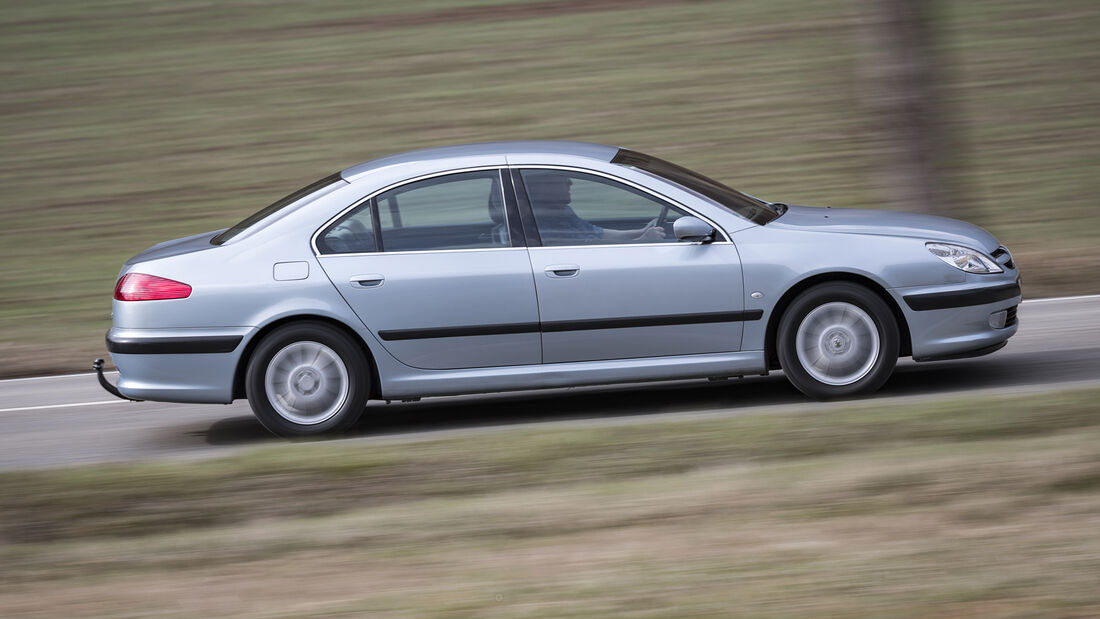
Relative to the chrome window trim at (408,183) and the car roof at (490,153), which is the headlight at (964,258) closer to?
the car roof at (490,153)

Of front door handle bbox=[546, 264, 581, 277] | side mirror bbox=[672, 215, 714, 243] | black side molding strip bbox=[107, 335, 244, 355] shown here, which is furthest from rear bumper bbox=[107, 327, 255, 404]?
side mirror bbox=[672, 215, 714, 243]

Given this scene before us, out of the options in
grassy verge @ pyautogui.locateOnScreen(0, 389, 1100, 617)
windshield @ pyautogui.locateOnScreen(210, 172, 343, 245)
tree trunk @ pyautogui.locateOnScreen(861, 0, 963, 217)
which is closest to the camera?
grassy verge @ pyautogui.locateOnScreen(0, 389, 1100, 617)


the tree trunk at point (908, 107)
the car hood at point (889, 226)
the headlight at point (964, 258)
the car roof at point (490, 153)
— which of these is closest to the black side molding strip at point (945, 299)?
the headlight at point (964, 258)

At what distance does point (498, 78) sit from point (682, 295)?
11.2 meters

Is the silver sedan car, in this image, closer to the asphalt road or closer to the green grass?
the asphalt road

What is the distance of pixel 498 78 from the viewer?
1733 cm

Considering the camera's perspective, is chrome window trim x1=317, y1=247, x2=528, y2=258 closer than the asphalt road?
Yes

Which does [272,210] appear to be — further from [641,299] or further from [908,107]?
[908,107]

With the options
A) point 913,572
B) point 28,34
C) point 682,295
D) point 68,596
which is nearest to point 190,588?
point 68,596

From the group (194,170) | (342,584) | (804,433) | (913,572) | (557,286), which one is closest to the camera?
(913,572)

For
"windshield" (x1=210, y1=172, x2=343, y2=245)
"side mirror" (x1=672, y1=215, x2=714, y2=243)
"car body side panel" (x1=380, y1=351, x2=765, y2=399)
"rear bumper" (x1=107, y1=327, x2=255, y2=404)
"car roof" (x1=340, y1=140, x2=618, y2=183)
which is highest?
"car roof" (x1=340, y1=140, x2=618, y2=183)

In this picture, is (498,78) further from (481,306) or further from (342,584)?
(342,584)

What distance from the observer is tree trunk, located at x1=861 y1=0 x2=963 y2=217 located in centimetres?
967

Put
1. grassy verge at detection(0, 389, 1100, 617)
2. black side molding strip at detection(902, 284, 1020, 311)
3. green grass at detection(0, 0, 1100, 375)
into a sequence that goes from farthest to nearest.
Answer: green grass at detection(0, 0, 1100, 375), black side molding strip at detection(902, 284, 1020, 311), grassy verge at detection(0, 389, 1100, 617)
